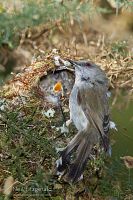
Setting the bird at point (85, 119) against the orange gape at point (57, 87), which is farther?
the orange gape at point (57, 87)

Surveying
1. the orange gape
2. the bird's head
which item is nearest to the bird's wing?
the bird's head

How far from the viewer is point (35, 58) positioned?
597 centimetres

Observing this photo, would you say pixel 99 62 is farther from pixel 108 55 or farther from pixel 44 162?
pixel 44 162

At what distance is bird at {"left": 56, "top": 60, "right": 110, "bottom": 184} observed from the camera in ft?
14.1

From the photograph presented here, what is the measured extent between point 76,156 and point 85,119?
1.46 feet

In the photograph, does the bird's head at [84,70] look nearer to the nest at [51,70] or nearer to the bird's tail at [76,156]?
the nest at [51,70]

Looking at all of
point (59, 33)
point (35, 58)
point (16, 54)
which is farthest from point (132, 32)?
point (35, 58)

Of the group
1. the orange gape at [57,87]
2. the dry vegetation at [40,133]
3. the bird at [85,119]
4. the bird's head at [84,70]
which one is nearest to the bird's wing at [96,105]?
the bird at [85,119]

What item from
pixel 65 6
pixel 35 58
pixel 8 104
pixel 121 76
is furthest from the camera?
pixel 121 76

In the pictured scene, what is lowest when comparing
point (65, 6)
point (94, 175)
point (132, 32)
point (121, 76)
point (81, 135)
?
point (94, 175)

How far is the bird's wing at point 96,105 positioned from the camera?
4613 millimetres

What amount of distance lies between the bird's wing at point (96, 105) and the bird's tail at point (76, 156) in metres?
0.12

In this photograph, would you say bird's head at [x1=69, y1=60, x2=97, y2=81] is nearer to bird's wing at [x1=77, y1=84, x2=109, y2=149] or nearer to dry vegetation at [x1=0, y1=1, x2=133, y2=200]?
bird's wing at [x1=77, y1=84, x2=109, y2=149]

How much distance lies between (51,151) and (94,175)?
1.45ft
